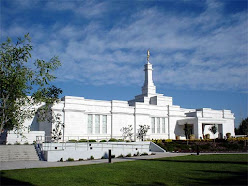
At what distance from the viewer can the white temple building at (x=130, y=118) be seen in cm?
3372

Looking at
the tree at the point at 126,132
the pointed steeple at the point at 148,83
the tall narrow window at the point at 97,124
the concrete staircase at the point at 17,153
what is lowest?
the concrete staircase at the point at 17,153

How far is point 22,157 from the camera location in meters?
21.7

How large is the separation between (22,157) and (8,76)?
42.3ft

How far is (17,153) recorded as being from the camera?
22312 millimetres

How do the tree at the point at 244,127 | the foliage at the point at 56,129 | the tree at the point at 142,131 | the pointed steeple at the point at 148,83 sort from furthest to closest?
the pointed steeple at the point at 148,83
the tree at the point at 244,127
the tree at the point at 142,131
the foliage at the point at 56,129

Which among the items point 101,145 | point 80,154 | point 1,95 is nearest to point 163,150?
point 101,145

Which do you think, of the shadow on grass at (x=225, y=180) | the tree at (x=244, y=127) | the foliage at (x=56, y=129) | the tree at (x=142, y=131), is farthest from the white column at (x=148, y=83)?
the shadow on grass at (x=225, y=180)

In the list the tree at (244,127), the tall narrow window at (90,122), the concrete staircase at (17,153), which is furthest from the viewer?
the tree at (244,127)

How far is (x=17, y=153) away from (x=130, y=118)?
20.7 metres

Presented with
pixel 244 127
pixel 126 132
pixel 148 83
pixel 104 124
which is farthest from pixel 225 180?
pixel 244 127

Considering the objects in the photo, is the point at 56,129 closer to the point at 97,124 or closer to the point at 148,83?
the point at 97,124

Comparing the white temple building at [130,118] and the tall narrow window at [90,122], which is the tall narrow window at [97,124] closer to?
the white temple building at [130,118]

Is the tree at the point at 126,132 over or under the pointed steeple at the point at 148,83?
under

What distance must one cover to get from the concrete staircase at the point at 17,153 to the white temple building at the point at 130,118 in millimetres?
3768
